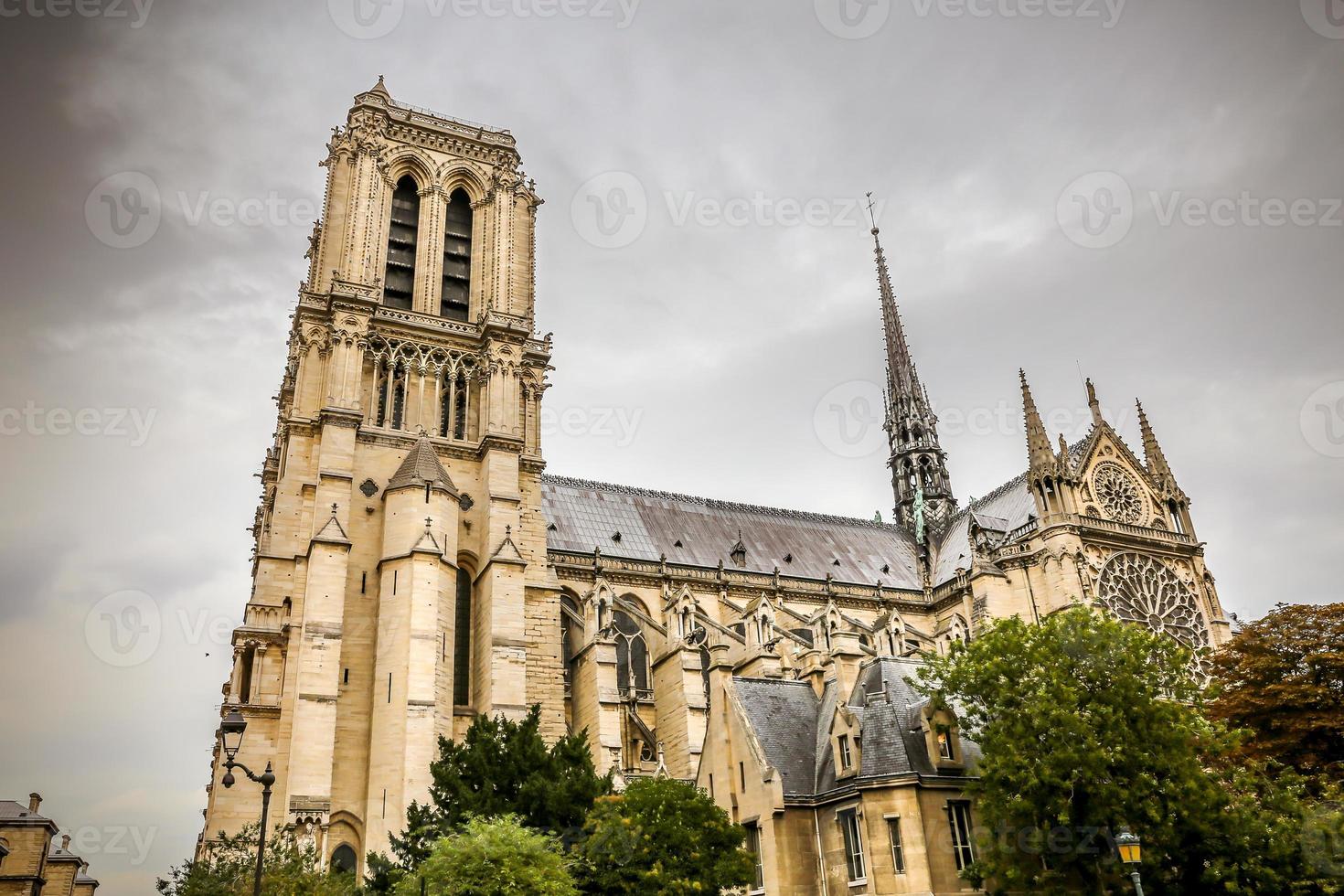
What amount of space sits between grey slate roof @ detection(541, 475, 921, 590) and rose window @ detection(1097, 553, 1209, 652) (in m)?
11.8

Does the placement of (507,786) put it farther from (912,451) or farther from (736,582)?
(912,451)

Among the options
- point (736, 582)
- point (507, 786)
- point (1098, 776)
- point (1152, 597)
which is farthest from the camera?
point (1152, 597)

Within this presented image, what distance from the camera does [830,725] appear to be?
90.6 feet

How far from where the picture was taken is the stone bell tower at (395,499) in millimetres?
33469

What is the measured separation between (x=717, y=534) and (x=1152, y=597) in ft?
74.0

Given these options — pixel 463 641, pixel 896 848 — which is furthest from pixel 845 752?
pixel 463 641

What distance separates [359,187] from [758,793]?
31677mm

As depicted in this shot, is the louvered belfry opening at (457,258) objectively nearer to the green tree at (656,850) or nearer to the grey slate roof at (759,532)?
the grey slate roof at (759,532)

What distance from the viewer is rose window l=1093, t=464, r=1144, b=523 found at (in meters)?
52.5

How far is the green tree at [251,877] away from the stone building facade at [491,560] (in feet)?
14.6

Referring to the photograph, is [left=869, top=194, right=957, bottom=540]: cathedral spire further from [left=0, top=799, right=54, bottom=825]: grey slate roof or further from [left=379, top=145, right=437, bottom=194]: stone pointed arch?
[left=0, top=799, right=54, bottom=825]: grey slate roof

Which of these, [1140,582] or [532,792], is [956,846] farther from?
[1140,582]

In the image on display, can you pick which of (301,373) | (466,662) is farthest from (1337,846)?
(301,373)

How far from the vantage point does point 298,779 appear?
31.8 m
